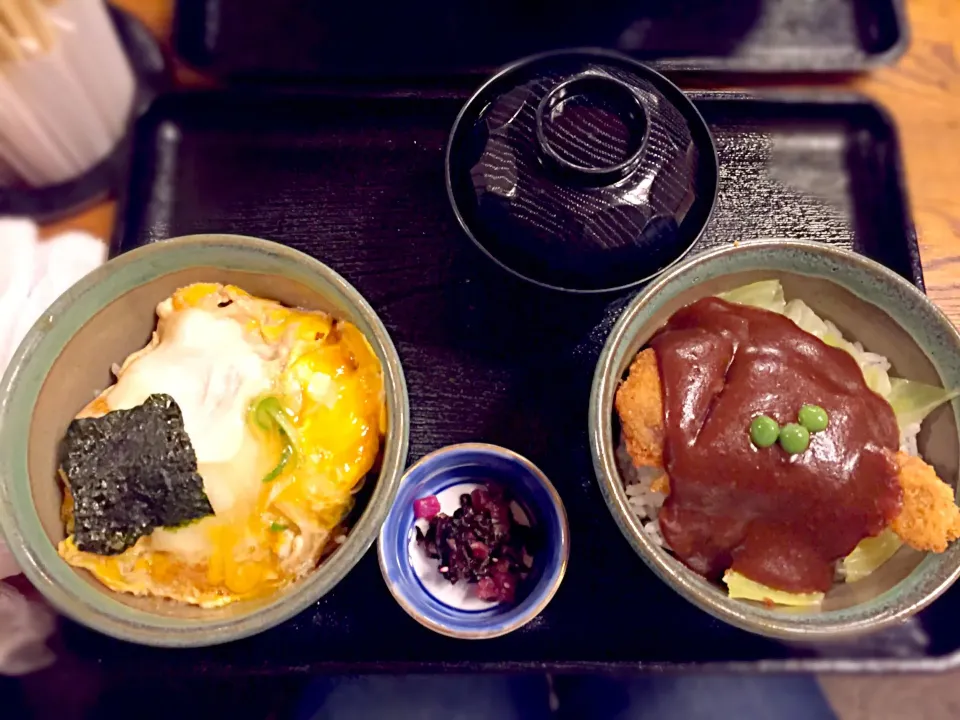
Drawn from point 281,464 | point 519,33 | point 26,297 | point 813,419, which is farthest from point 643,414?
point 26,297

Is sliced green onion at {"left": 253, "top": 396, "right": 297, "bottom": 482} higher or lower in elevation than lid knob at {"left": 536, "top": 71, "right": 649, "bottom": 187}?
lower

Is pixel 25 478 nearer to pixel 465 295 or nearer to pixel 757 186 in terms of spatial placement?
pixel 465 295

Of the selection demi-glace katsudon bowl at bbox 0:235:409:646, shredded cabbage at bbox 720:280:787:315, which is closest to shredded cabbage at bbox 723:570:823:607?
shredded cabbage at bbox 720:280:787:315

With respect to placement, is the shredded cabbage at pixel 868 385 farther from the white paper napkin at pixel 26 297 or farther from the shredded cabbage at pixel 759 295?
the white paper napkin at pixel 26 297

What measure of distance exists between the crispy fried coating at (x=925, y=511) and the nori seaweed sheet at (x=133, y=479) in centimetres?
125

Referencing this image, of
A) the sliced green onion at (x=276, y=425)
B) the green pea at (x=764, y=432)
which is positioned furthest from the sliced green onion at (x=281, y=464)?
the green pea at (x=764, y=432)

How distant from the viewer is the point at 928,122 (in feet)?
6.43

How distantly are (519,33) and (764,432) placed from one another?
125 cm

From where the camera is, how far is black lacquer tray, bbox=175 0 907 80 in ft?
6.33

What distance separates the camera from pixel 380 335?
1360 mm

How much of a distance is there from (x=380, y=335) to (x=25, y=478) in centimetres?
68

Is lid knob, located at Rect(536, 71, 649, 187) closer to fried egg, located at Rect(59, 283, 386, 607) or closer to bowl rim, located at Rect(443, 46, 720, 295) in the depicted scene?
bowl rim, located at Rect(443, 46, 720, 295)

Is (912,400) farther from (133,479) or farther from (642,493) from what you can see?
(133,479)

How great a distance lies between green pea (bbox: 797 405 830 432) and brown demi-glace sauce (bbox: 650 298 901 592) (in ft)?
Answer: 0.08
